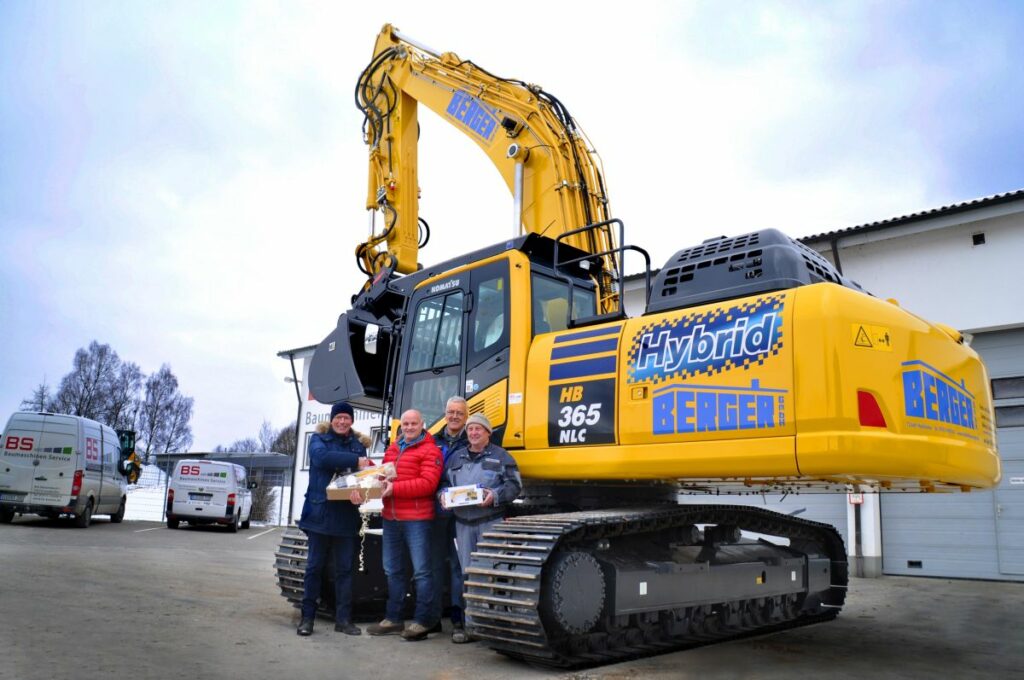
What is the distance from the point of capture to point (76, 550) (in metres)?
12.6

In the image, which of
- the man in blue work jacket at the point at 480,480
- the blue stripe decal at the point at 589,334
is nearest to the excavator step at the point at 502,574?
the man in blue work jacket at the point at 480,480

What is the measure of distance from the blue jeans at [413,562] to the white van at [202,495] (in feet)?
53.0

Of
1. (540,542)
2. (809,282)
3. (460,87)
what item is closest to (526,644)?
(540,542)

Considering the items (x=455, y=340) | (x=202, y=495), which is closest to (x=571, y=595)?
(x=455, y=340)

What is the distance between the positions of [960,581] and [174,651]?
426 inches

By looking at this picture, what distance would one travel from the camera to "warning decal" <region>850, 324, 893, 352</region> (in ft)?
16.7

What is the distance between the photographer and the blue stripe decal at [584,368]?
234 inches

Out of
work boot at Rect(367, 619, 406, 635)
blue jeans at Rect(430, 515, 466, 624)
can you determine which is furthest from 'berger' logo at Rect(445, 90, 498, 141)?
work boot at Rect(367, 619, 406, 635)

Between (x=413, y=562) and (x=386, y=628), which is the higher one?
(x=413, y=562)

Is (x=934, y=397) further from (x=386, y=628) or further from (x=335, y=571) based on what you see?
(x=335, y=571)

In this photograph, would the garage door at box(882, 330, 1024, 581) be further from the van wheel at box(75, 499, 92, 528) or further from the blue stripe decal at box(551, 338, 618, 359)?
the van wheel at box(75, 499, 92, 528)

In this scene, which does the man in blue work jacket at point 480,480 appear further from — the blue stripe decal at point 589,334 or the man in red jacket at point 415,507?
the blue stripe decal at point 589,334

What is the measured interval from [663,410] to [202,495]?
18.4m

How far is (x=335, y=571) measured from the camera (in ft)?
22.4
